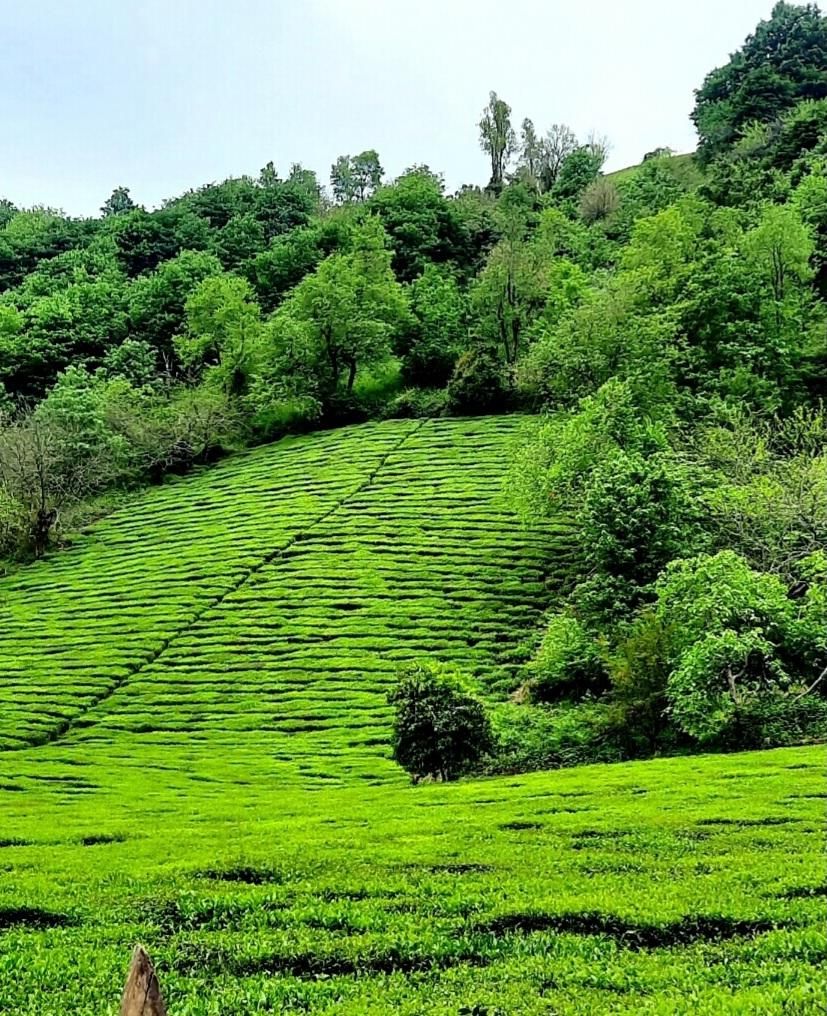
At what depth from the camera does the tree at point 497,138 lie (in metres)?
155

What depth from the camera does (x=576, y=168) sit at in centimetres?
13938

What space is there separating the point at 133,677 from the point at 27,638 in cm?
1051

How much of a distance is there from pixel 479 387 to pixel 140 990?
7975 cm

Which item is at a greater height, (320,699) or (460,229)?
(460,229)

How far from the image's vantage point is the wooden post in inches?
215

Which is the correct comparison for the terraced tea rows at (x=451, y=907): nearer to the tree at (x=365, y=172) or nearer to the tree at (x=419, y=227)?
the tree at (x=419, y=227)

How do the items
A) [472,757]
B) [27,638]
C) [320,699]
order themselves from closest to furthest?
1. [472,757]
2. [320,699]
3. [27,638]

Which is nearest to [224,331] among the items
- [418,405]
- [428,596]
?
[418,405]

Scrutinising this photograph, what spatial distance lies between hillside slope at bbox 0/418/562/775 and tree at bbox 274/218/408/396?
1141cm

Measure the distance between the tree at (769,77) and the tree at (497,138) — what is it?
1289 inches

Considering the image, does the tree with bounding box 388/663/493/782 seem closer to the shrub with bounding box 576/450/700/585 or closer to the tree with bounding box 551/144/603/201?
the shrub with bounding box 576/450/700/585

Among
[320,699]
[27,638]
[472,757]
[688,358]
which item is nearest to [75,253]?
[27,638]

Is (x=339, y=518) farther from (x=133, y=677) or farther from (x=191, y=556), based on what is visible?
(x=133, y=677)

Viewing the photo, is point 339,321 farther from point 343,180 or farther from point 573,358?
point 343,180
